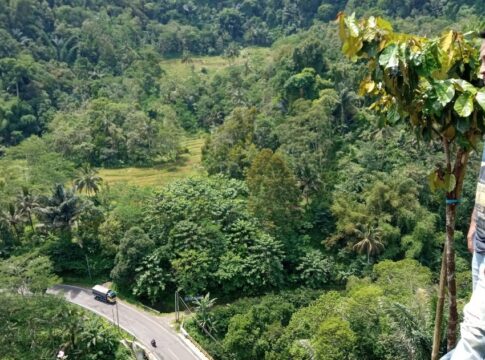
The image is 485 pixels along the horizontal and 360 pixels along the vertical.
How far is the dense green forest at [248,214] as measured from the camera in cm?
2425

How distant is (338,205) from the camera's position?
3462cm

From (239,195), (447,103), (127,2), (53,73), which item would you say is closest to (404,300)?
(447,103)

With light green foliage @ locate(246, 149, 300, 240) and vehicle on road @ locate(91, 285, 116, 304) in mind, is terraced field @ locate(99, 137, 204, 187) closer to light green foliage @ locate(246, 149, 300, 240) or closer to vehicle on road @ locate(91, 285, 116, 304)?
light green foliage @ locate(246, 149, 300, 240)

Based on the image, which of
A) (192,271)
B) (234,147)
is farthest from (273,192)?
(234,147)

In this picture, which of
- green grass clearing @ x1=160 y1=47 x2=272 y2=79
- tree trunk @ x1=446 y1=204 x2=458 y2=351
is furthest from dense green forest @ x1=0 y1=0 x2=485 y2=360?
green grass clearing @ x1=160 y1=47 x2=272 y2=79

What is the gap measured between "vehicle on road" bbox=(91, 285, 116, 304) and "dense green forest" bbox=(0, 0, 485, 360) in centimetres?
106

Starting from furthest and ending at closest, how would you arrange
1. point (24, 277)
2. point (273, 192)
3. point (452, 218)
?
point (273, 192) → point (24, 277) → point (452, 218)

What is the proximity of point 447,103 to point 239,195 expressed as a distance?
32.9m

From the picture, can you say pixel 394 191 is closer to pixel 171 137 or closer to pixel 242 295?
pixel 242 295

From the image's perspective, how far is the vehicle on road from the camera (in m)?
31.1

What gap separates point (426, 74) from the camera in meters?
5.57

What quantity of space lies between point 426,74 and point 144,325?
1066 inches

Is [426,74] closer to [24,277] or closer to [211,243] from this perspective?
[24,277]

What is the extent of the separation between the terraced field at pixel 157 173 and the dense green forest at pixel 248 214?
3.53ft
